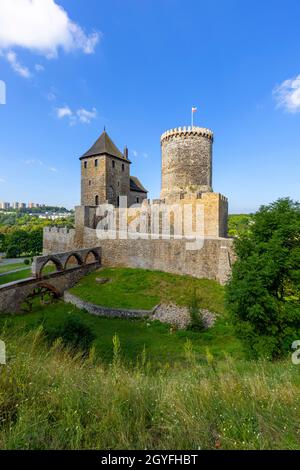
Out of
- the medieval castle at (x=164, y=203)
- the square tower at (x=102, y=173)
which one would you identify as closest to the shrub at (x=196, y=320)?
the medieval castle at (x=164, y=203)

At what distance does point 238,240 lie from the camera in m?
9.69

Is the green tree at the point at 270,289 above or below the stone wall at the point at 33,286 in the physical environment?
above

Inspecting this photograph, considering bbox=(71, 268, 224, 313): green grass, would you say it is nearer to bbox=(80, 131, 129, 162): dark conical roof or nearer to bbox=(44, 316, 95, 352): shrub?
bbox=(44, 316, 95, 352): shrub

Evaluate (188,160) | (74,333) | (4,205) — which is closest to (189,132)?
(188,160)

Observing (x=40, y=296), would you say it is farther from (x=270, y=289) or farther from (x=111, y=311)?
(x=270, y=289)

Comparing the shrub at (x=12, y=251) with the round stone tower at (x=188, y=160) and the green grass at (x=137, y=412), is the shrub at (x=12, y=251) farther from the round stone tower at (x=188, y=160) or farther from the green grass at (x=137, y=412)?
the green grass at (x=137, y=412)

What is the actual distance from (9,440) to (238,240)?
911cm

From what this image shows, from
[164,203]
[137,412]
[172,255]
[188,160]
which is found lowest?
[137,412]

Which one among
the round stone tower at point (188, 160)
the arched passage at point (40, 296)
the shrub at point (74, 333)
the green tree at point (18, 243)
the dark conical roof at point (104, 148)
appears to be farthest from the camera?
the green tree at point (18, 243)

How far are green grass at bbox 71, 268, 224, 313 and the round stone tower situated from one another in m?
10.1

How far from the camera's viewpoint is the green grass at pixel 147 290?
14180mm

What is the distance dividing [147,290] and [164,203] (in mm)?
8702

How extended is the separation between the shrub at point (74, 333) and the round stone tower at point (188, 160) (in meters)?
17.3

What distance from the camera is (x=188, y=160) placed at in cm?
2372
